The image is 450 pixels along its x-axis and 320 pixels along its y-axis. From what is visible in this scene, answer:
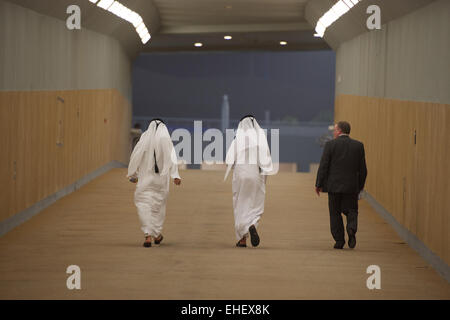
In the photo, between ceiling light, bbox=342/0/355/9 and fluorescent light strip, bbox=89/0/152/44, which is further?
fluorescent light strip, bbox=89/0/152/44

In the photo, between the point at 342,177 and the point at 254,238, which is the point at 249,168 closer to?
the point at 254,238

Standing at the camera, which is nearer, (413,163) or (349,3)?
(413,163)

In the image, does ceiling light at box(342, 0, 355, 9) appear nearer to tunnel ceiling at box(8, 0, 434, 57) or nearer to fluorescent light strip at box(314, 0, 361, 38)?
fluorescent light strip at box(314, 0, 361, 38)

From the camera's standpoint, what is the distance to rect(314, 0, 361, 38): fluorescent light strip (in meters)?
12.7

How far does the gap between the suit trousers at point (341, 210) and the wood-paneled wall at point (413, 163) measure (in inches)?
29.2

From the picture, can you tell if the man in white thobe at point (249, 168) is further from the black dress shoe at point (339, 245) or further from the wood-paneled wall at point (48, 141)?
the wood-paneled wall at point (48, 141)

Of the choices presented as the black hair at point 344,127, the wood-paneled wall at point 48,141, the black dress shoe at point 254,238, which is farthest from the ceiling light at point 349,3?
the black dress shoe at point 254,238

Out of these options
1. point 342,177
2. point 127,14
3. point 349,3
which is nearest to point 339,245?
point 342,177

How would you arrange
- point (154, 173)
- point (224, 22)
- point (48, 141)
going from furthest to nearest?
1. point (224, 22)
2. point (48, 141)
3. point (154, 173)

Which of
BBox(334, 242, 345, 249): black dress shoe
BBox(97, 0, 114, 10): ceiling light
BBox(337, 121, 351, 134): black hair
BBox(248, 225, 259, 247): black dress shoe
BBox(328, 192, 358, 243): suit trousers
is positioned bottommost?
BBox(334, 242, 345, 249): black dress shoe

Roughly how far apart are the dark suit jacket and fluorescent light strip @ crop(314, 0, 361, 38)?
454 centimetres

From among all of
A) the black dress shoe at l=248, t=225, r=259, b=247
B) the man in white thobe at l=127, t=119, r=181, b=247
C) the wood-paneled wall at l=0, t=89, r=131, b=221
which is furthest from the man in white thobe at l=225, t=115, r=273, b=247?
the wood-paneled wall at l=0, t=89, r=131, b=221

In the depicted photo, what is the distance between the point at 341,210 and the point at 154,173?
226 centimetres

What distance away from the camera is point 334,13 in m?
14.4
